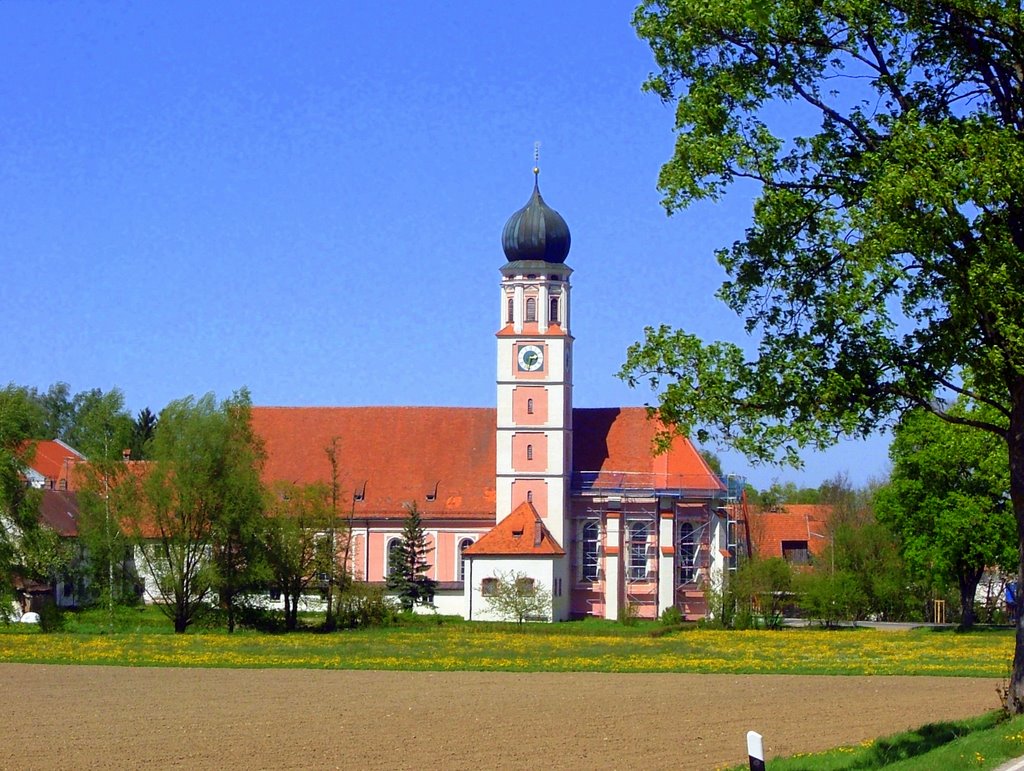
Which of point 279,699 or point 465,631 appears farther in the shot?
point 465,631

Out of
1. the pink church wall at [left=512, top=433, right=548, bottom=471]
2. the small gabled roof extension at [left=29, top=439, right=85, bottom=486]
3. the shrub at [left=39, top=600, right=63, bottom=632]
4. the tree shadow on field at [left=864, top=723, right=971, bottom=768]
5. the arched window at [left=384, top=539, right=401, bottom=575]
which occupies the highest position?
the small gabled roof extension at [left=29, top=439, right=85, bottom=486]

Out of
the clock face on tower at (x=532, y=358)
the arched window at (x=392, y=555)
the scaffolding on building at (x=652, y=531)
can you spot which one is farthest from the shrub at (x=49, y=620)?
the clock face on tower at (x=532, y=358)

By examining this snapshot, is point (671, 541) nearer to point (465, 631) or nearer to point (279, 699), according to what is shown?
point (465, 631)

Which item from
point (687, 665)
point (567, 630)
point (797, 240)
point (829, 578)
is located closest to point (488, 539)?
point (567, 630)

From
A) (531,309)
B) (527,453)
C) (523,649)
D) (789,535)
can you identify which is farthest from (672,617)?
(789,535)

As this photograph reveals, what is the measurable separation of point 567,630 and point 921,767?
49.0m

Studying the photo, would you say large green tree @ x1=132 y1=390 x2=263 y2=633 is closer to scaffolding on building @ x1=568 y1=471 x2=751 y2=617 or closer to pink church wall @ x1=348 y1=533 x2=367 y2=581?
pink church wall @ x1=348 y1=533 x2=367 y2=581

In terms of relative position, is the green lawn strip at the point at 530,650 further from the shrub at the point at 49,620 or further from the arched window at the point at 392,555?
the arched window at the point at 392,555

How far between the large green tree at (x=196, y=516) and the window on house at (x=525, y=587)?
1254cm

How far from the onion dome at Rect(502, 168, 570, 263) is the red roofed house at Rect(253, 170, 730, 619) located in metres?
0.07

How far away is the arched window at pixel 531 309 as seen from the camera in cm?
7656

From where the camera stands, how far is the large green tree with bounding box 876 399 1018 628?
61656 millimetres

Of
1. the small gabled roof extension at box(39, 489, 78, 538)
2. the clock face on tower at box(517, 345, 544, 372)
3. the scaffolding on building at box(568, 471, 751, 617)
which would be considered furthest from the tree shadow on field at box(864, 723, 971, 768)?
the small gabled roof extension at box(39, 489, 78, 538)

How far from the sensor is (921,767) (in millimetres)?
16625
